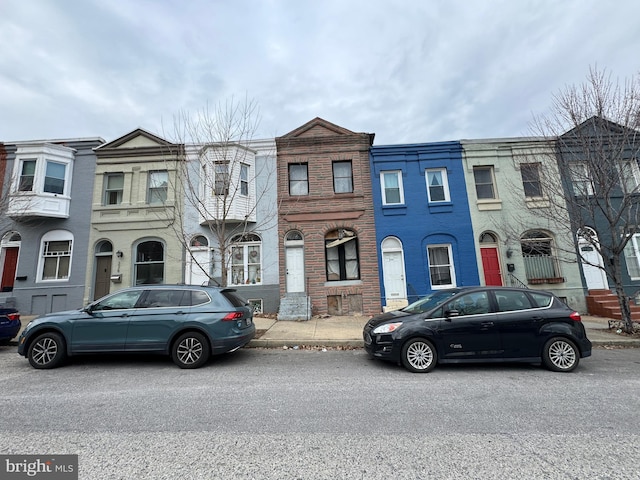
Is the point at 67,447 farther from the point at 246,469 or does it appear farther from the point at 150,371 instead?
the point at 150,371

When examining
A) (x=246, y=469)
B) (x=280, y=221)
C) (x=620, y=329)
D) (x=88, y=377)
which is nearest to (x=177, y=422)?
(x=246, y=469)

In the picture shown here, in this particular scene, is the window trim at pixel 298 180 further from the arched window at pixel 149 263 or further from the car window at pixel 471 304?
the car window at pixel 471 304

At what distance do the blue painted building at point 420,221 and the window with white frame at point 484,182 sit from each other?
2.58 feet

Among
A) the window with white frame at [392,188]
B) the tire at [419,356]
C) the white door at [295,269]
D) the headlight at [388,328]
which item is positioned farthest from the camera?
the window with white frame at [392,188]

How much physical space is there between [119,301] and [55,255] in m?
9.46

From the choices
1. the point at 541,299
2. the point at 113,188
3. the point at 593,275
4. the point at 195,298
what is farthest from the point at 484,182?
the point at 113,188

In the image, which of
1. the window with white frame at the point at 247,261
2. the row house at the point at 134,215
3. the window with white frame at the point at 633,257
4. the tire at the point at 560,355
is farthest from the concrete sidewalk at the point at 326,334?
the row house at the point at 134,215

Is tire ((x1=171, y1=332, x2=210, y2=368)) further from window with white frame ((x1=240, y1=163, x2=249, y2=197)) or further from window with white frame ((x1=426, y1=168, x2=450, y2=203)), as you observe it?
window with white frame ((x1=426, y1=168, x2=450, y2=203))

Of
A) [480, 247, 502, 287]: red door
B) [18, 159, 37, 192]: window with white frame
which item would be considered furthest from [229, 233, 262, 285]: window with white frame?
[480, 247, 502, 287]: red door

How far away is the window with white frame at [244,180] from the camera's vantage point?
12883 millimetres

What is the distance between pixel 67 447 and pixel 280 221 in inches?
402

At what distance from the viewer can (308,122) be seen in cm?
1339

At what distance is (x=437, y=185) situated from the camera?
1319 cm

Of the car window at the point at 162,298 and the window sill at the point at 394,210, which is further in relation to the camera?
the window sill at the point at 394,210
